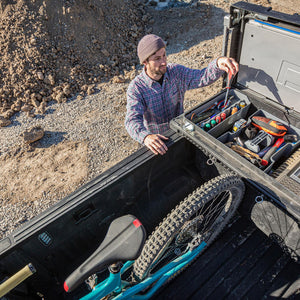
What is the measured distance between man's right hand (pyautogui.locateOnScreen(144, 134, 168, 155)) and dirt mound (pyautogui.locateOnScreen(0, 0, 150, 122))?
3981mm

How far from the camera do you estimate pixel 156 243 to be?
1.62m

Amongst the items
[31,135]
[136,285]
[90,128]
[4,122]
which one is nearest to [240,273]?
[136,285]

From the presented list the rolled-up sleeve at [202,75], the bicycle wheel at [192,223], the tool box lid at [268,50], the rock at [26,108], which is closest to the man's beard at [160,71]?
the rolled-up sleeve at [202,75]

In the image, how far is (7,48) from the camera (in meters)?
5.78

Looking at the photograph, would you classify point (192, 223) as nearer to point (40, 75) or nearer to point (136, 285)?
point (136, 285)

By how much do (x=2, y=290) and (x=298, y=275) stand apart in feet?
7.06

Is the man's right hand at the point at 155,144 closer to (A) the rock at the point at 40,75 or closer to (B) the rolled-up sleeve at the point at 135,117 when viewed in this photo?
(B) the rolled-up sleeve at the point at 135,117

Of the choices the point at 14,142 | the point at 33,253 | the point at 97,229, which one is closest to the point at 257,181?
the point at 97,229

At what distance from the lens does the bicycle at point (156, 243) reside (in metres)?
1.44

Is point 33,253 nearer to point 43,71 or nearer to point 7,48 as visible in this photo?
point 43,71

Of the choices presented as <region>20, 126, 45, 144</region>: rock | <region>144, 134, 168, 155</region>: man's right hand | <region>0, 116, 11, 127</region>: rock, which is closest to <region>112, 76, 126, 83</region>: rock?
<region>20, 126, 45, 144</region>: rock

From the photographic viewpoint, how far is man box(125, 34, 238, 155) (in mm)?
2168

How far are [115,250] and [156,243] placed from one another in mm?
307

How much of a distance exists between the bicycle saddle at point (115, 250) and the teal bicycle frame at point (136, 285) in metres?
0.20
